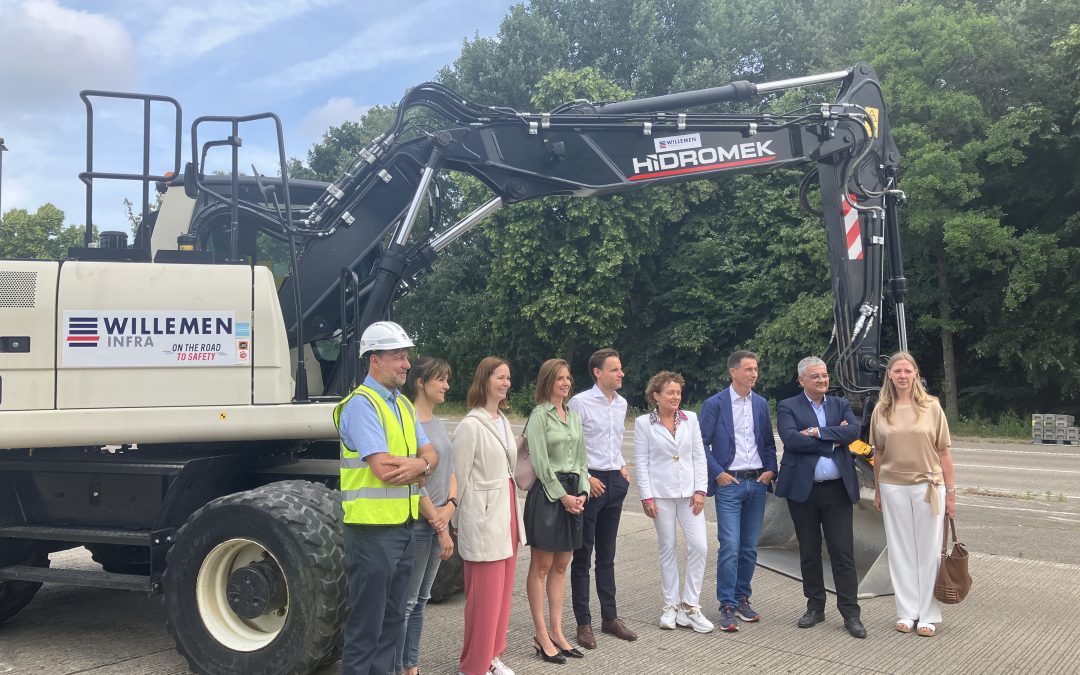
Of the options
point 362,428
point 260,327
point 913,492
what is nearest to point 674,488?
point 913,492

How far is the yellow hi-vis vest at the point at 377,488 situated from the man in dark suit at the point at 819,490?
2.86 m

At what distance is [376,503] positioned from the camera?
409 cm

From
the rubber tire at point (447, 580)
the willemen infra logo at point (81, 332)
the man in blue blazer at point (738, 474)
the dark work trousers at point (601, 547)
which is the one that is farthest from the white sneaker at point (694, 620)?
the willemen infra logo at point (81, 332)

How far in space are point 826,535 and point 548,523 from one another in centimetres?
207

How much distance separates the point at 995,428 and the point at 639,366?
38.0ft

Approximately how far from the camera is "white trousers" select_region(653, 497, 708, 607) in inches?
228

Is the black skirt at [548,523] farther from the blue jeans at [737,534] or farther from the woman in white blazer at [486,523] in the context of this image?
the blue jeans at [737,534]

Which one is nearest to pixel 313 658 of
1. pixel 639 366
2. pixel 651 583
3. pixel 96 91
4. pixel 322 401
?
pixel 322 401

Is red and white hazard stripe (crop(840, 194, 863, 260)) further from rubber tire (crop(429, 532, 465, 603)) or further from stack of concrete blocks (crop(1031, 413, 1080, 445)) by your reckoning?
stack of concrete blocks (crop(1031, 413, 1080, 445))

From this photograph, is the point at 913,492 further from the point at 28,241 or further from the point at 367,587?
the point at 28,241

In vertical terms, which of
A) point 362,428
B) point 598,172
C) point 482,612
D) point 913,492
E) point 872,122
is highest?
point 872,122

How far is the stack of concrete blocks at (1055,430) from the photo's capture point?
20.0 meters

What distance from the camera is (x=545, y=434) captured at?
5.25m

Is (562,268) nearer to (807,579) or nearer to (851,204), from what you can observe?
(851,204)
